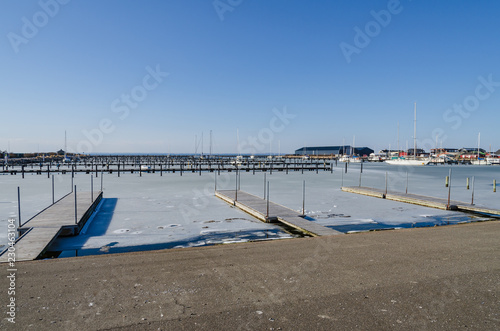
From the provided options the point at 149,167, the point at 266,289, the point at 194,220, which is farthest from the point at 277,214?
the point at 149,167

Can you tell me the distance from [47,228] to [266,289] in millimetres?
8533

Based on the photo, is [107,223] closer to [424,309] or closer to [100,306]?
[100,306]

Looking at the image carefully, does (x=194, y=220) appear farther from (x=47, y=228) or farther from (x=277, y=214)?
(x=47, y=228)

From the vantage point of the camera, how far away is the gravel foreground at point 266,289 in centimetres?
482

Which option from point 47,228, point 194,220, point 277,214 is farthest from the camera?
point 277,214

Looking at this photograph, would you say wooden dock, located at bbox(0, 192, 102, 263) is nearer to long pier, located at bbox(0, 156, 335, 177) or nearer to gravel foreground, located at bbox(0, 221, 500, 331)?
gravel foreground, located at bbox(0, 221, 500, 331)

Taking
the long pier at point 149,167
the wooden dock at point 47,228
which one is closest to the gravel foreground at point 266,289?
the wooden dock at point 47,228

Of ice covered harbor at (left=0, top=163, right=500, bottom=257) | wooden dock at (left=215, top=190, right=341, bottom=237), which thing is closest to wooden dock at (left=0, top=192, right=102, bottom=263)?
ice covered harbor at (left=0, top=163, right=500, bottom=257)

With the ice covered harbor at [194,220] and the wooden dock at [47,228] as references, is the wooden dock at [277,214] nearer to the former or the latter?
the ice covered harbor at [194,220]

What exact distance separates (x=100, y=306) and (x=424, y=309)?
5.12 metres

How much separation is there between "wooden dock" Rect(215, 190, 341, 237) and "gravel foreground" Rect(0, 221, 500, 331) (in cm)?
264

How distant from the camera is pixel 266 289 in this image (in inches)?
234

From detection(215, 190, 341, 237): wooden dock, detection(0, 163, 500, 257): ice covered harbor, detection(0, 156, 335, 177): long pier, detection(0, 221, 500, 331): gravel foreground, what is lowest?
detection(0, 156, 335, 177): long pier

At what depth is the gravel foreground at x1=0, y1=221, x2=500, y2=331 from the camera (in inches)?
190
